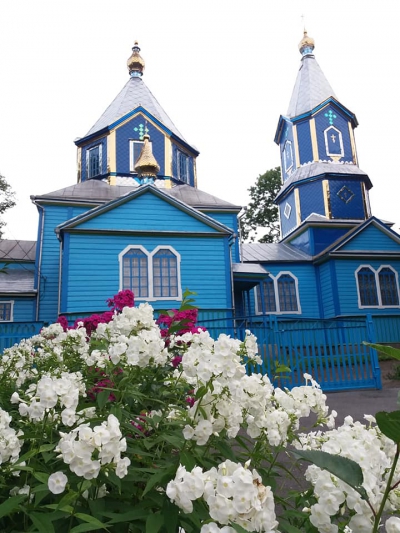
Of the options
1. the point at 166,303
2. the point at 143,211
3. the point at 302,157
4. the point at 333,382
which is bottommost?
the point at 333,382

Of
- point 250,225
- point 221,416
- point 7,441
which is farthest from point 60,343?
point 250,225

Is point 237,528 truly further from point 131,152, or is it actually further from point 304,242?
point 304,242

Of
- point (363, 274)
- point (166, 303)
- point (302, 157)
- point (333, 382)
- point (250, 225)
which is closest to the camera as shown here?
point (333, 382)

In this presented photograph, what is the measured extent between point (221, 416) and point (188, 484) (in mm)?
479

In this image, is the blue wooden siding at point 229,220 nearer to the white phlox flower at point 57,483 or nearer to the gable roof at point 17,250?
the gable roof at point 17,250

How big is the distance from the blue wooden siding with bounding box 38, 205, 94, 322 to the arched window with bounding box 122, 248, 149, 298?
369 cm

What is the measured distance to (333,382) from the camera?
908cm

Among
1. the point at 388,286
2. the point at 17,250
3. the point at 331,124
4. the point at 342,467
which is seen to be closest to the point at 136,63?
the point at 331,124

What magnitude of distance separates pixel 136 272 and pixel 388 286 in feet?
37.6

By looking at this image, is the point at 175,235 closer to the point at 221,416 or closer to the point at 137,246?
the point at 137,246

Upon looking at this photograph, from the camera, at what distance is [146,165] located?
57.3 ft

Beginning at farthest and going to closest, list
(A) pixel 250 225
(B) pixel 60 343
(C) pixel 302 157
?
(A) pixel 250 225 → (C) pixel 302 157 → (B) pixel 60 343

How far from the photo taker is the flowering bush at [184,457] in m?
0.99

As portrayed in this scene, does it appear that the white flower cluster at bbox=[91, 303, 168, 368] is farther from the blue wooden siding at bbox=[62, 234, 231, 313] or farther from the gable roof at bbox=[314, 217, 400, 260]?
the gable roof at bbox=[314, 217, 400, 260]
